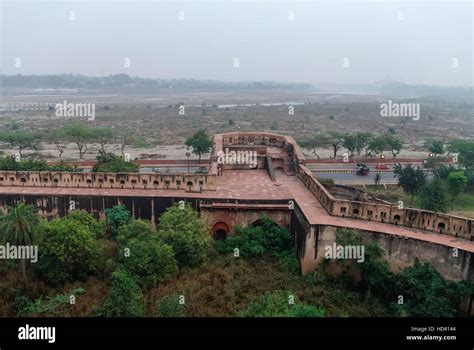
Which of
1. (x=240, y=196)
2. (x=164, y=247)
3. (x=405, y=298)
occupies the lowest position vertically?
(x=405, y=298)

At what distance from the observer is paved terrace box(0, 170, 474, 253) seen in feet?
64.2

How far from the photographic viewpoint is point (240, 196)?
2478 centimetres

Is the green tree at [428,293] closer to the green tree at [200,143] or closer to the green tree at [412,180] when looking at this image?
the green tree at [412,180]

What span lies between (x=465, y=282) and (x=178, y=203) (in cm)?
1399

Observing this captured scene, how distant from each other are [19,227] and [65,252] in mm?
2198

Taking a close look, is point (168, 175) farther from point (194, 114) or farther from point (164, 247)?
point (194, 114)

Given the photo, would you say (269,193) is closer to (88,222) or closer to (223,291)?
(223,291)

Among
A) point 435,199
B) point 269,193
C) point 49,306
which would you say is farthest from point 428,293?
point 49,306

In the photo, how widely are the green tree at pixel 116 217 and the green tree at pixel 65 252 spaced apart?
357 cm

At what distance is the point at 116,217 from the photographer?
23781 millimetres

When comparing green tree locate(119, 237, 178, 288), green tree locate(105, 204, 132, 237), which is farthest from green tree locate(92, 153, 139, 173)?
green tree locate(119, 237, 178, 288)

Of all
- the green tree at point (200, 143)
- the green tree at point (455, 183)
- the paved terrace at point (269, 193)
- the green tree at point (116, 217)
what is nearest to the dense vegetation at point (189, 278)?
the green tree at point (116, 217)
